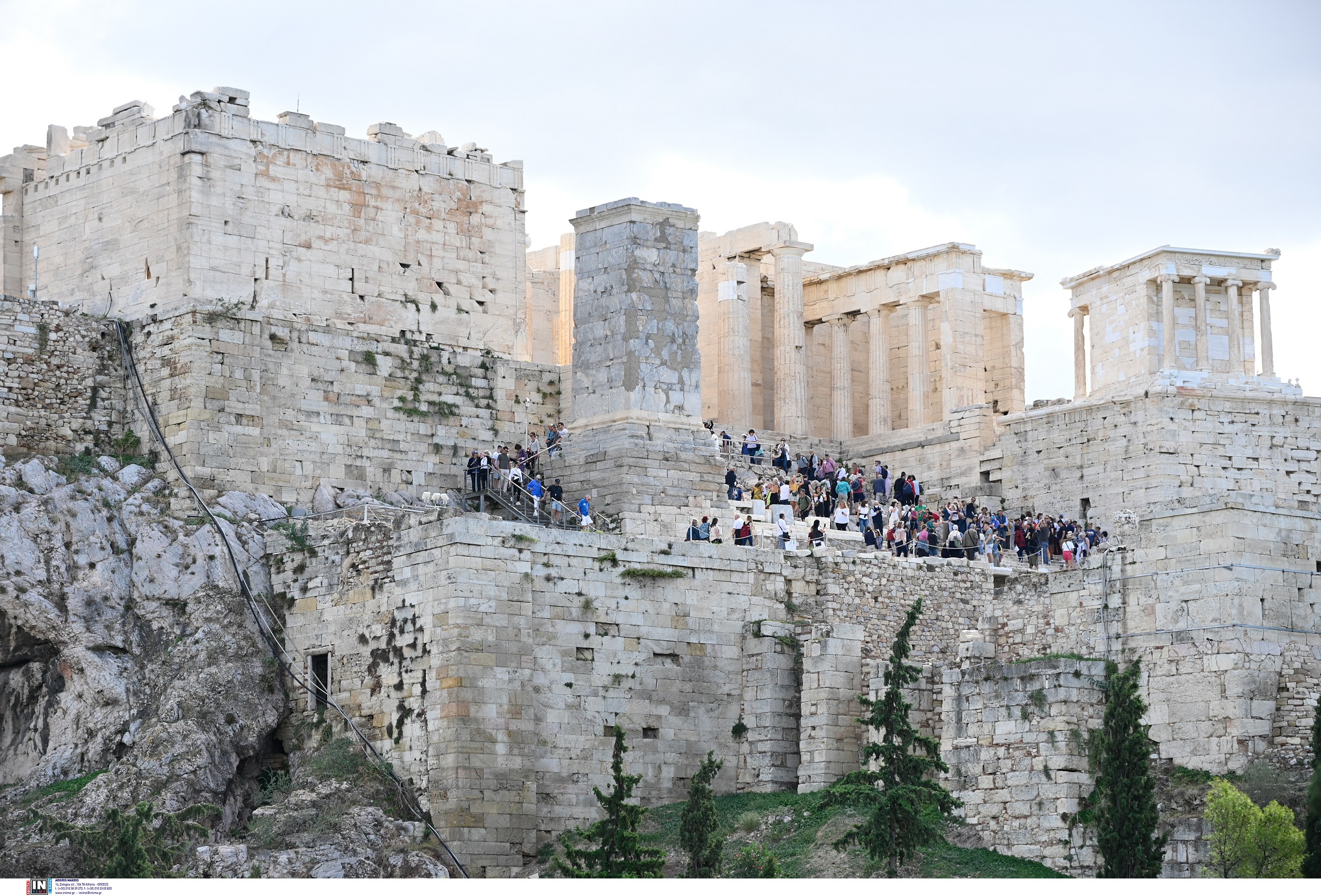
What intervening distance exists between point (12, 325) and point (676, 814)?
589 inches

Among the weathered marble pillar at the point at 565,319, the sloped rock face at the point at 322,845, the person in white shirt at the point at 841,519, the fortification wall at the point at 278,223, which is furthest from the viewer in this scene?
the weathered marble pillar at the point at 565,319

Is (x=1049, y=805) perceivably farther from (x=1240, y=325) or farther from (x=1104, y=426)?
(x=1240, y=325)

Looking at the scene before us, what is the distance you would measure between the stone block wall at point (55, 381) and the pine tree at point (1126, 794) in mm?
19688

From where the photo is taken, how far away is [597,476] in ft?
161

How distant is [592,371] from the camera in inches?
1983

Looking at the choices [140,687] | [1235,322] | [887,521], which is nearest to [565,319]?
[1235,322]

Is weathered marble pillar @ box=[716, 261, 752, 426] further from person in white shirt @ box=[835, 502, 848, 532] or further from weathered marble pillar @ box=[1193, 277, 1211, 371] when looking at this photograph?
person in white shirt @ box=[835, 502, 848, 532]

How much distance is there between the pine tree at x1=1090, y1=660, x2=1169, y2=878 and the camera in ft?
118

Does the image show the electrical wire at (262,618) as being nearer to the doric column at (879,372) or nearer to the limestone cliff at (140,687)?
the limestone cliff at (140,687)

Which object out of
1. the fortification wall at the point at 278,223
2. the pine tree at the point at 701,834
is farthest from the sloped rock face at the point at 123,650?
the pine tree at the point at 701,834

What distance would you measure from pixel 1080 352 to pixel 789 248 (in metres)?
7.28

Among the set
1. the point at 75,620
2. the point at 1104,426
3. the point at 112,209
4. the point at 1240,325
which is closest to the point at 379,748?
the point at 75,620

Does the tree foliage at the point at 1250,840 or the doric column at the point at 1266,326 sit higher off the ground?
the doric column at the point at 1266,326

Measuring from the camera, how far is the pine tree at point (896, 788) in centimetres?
3759
